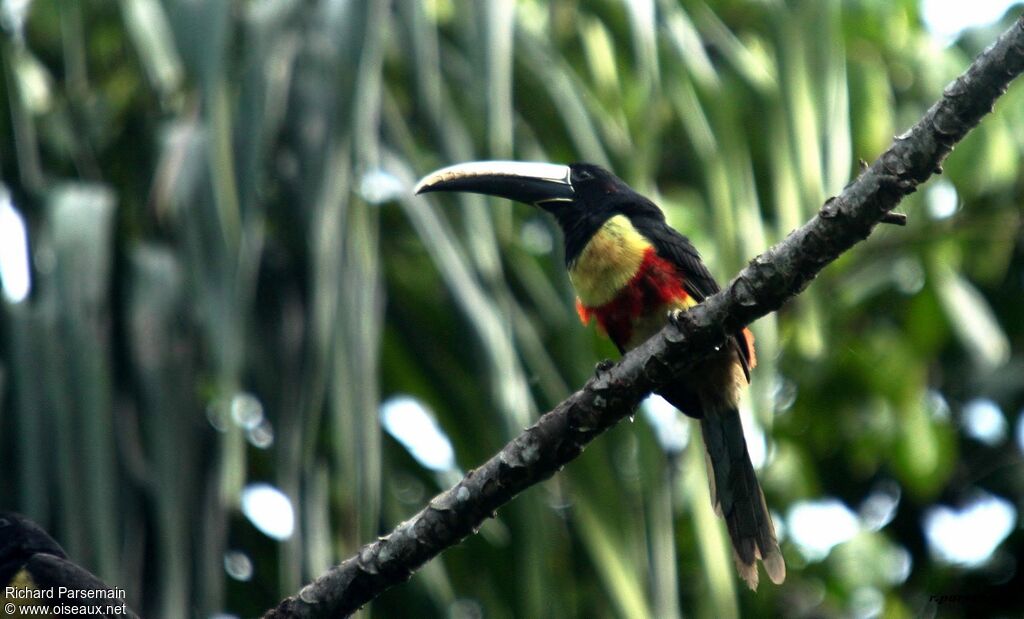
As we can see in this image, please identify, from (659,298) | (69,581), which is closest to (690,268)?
(659,298)

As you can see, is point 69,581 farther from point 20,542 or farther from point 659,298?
point 659,298

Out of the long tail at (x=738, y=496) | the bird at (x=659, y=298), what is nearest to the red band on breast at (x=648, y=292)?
the bird at (x=659, y=298)

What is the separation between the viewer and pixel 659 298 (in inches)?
149

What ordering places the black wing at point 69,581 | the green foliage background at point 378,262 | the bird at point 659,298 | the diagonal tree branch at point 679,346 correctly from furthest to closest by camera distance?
the bird at point 659,298 < the green foliage background at point 378,262 < the black wing at point 69,581 < the diagonal tree branch at point 679,346

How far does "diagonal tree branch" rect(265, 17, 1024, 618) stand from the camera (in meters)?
2.50

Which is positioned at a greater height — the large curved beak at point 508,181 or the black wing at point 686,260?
the large curved beak at point 508,181

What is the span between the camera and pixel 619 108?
14.9ft

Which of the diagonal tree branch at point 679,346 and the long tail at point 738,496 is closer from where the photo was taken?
the diagonal tree branch at point 679,346

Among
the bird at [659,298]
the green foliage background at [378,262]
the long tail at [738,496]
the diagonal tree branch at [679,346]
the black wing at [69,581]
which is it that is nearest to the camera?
the diagonal tree branch at [679,346]

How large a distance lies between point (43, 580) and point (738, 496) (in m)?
Result: 2.06

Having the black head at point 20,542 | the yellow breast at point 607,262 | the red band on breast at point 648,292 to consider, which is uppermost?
the yellow breast at point 607,262

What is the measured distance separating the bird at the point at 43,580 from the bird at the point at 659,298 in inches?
57.6

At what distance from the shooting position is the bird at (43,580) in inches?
134

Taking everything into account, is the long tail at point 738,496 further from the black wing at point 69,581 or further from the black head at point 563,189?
the black wing at point 69,581
